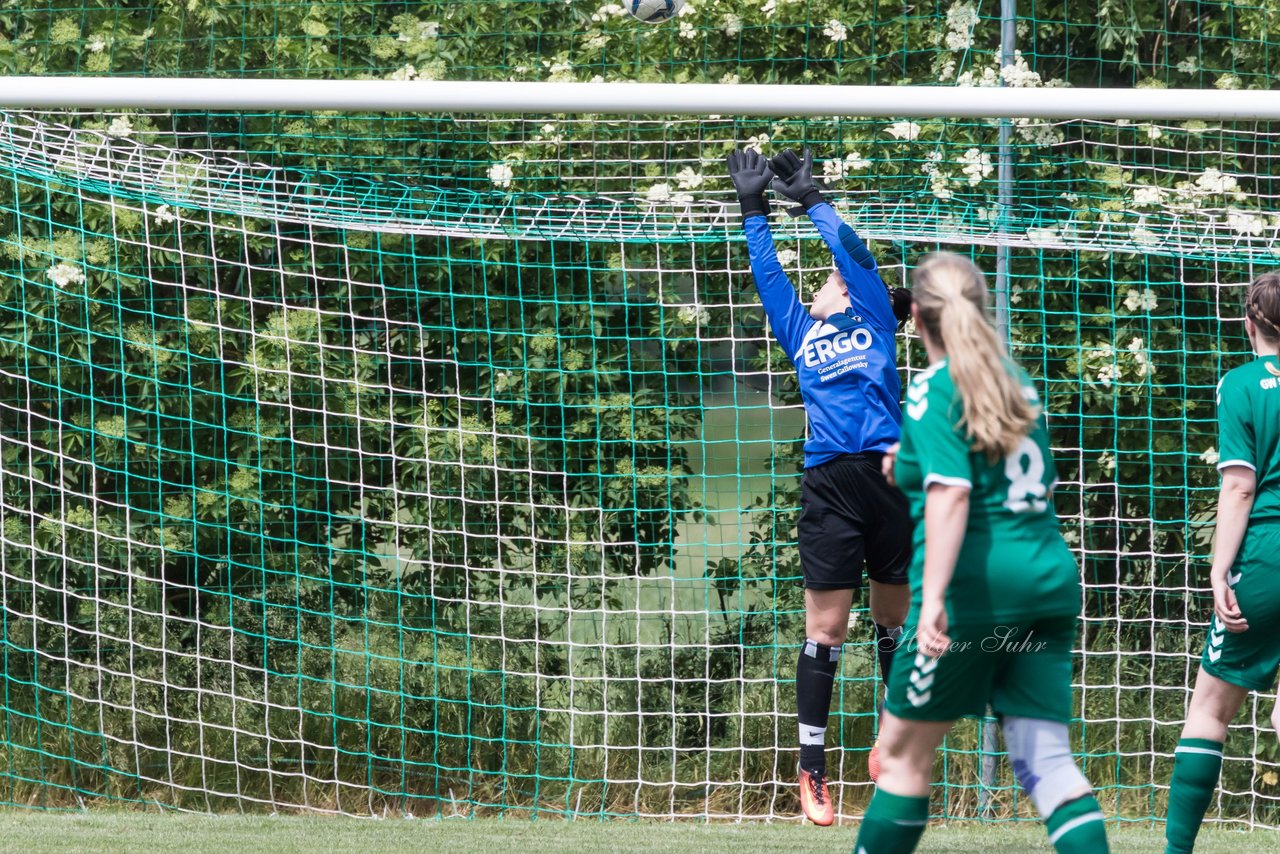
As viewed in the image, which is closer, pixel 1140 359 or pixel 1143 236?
pixel 1143 236

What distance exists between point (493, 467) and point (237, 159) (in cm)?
193

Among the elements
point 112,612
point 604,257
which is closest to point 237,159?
point 604,257

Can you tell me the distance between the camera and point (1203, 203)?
19.2 ft

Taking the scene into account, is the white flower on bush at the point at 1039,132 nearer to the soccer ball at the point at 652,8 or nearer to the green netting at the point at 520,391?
the green netting at the point at 520,391

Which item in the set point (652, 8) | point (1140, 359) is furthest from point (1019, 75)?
point (652, 8)

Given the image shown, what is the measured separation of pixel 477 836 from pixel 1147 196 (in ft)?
12.7

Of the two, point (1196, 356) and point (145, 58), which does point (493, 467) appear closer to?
point (145, 58)

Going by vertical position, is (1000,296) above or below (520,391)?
above

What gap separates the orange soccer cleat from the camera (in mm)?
4234

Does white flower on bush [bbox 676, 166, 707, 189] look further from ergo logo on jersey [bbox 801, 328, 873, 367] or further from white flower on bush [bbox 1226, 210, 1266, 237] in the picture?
white flower on bush [bbox 1226, 210, 1266, 237]

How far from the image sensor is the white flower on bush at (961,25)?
6.02m

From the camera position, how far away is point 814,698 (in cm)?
433

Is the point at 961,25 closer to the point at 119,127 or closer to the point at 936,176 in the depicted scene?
the point at 936,176

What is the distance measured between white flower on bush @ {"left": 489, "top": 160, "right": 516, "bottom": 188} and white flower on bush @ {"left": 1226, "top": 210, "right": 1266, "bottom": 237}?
3.08 meters
